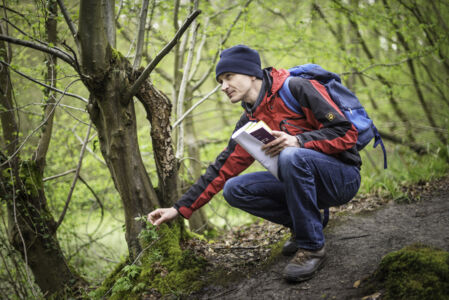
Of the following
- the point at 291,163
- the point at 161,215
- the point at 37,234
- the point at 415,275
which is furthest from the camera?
the point at 37,234

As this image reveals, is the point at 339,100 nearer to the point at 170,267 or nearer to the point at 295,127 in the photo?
the point at 295,127

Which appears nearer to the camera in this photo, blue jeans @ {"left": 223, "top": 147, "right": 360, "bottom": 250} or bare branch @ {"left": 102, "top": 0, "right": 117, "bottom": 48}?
blue jeans @ {"left": 223, "top": 147, "right": 360, "bottom": 250}

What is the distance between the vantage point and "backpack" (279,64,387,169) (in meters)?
2.48

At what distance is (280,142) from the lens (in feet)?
7.89

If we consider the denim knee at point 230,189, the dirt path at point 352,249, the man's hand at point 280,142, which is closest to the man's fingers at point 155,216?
the denim knee at point 230,189

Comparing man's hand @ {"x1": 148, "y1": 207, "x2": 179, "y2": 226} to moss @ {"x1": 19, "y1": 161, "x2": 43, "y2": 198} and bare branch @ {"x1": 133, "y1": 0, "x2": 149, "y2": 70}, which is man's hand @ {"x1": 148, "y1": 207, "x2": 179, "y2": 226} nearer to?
bare branch @ {"x1": 133, "y1": 0, "x2": 149, "y2": 70}

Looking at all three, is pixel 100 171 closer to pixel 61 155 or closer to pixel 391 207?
pixel 61 155

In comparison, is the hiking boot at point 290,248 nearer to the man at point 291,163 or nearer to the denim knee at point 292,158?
the man at point 291,163

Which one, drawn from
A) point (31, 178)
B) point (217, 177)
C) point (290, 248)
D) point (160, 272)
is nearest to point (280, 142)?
point (217, 177)

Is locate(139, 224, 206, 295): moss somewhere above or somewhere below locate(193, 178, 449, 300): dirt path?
above

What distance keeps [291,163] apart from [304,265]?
0.76 metres

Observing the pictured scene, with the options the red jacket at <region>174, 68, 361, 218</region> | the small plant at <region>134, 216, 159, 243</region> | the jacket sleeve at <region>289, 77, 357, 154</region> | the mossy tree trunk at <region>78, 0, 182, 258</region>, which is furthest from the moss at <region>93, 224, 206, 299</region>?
the jacket sleeve at <region>289, 77, 357, 154</region>

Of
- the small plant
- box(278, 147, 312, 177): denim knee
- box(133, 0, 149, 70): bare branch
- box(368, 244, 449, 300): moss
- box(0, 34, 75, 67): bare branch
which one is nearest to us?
box(368, 244, 449, 300): moss

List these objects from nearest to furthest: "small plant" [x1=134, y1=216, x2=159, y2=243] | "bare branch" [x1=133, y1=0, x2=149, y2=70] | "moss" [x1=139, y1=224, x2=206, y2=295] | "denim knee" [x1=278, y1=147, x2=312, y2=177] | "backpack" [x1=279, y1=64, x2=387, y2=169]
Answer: "denim knee" [x1=278, y1=147, x2=312, y2=177]
"backpack" [x1=279, y1=64, x2=387, y2=169]
"moss" [x1=139, y1=224, x2=206, y2=295]
"small plant" [x1=134, y1=216, x2=159, y2=243]
"bare branch" [x1=133, y1=0, x2=149, y2=70]
